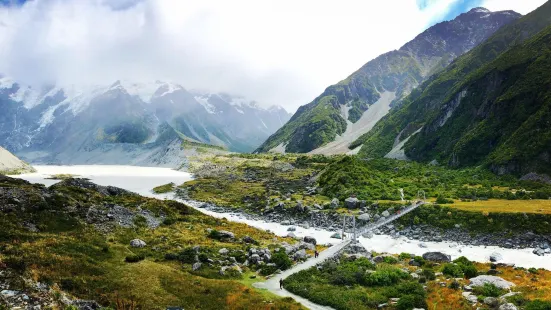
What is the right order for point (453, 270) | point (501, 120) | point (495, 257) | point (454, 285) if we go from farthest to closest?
point (501, 120) → point (495, 257) → point (453, 270) → point (454, 285)

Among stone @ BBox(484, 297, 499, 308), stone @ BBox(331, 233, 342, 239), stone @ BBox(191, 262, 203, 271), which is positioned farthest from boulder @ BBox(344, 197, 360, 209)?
stone @ BBox(484, 297, 499, 308)

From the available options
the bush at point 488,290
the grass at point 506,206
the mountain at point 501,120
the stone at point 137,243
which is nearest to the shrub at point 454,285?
the bush at point 488,290

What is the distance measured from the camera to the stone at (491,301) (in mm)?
33625

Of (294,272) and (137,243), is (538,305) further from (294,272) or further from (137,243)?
(137,243)

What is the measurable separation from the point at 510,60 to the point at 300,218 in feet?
425

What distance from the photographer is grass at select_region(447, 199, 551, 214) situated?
223 ft

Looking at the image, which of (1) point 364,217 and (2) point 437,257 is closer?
(2) point 437,257

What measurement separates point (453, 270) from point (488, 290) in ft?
25.1

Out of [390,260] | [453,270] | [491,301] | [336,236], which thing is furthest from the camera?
[336,236]

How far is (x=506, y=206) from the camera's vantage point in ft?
238

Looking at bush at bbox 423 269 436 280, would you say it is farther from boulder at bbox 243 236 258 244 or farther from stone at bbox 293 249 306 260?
boulder at bbox 243 236 258 244

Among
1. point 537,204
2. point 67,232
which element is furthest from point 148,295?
point 537,204

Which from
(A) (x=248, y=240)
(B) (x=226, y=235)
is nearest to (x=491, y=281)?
(A) (x=248, y=240)

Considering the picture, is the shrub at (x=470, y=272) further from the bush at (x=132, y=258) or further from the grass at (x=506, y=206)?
the bush at (x=132, y=258)
